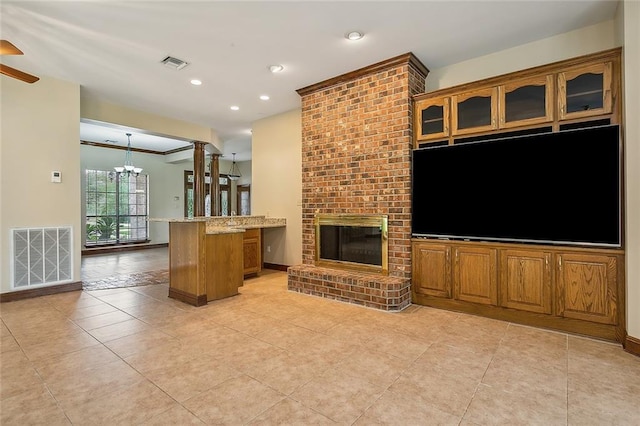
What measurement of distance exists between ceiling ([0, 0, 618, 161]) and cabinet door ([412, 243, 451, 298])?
2.29m

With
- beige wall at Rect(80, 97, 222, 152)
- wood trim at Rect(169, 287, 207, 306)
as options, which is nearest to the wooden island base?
wood trim at Rect(169, 287, 207, 306)

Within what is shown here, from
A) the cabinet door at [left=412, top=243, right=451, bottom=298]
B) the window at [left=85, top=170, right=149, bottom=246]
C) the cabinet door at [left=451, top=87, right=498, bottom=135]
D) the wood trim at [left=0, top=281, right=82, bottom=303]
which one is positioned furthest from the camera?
the window at [left=85, top=170, right=149, bottom=246]

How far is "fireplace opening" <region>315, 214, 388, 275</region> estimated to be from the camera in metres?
4.07

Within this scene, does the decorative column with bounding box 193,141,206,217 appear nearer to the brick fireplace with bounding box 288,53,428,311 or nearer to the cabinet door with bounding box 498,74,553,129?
the brick fireplace with bounding box 288,53,428,311

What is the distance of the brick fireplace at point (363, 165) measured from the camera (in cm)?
385

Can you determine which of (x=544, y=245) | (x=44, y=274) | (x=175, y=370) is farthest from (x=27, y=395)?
(x=544, y=245)

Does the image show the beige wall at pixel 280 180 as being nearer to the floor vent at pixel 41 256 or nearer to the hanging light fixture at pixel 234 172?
the floor vent at pixel 41 256

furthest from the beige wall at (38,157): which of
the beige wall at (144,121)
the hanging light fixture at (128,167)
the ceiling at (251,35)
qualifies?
the hanging light fixture at (128,167)

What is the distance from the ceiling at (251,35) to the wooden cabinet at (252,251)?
2400mm

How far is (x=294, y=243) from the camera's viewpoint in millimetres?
5973

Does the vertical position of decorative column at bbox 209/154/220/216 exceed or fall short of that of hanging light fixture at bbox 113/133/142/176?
it falls short

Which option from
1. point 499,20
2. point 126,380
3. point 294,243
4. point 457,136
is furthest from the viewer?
point 294,243

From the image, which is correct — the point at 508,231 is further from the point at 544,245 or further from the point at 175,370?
the point at 175,370

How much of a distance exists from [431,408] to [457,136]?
2.82 meters
